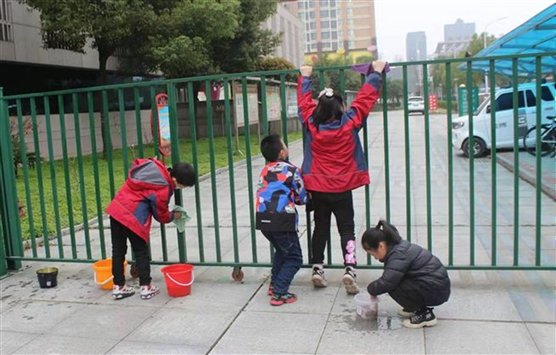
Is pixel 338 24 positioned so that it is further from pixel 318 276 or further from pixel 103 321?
pixel 103 321

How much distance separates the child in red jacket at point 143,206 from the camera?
4781 millimetres

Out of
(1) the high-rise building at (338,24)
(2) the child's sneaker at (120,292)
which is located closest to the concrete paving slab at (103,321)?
(2) the child's sneaker at (120,292)

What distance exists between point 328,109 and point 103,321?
8.01 ft

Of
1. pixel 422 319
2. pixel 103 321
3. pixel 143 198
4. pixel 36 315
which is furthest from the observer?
pixel 143 198

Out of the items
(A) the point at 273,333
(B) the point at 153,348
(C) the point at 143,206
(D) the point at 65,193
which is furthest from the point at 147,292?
(D) the point at 65,193

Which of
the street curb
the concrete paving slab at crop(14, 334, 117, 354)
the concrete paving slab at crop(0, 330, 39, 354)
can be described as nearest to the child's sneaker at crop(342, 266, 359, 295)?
the concrete paving slab at crop(14, 334, 117, 354)

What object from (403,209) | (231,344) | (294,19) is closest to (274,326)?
(231,344)

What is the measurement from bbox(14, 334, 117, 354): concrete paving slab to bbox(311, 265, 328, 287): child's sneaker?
172cm

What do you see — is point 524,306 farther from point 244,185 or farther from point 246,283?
point 244,185

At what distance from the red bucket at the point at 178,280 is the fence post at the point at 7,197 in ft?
6.51

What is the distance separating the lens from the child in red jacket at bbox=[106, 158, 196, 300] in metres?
4.78

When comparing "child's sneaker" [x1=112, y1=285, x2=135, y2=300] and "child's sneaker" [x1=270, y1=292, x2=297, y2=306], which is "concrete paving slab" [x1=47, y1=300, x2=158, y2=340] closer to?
"child's sneaker" [x1=112, y1=285, x2=135, y2=300]

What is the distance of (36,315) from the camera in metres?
4.68

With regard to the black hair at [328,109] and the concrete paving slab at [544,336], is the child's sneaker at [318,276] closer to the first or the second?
the black hair at [328,109]
